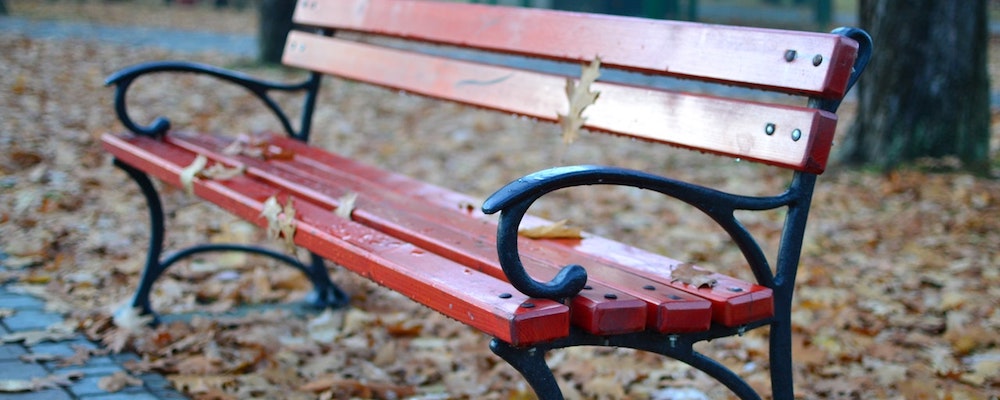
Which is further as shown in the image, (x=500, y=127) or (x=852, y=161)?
(x=500, y=127)

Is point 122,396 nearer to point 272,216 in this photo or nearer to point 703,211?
point 272,216

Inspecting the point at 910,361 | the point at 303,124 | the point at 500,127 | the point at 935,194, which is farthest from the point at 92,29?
the point at 910,361

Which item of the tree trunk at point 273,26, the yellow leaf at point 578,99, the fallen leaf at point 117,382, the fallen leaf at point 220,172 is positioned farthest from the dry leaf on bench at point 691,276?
the tree trunk at point 273,26

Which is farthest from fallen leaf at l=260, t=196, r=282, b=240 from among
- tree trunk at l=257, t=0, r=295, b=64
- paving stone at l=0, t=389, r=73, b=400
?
tree trunk at l=257, t=0, r=295, b=64

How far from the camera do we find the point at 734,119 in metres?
2.08

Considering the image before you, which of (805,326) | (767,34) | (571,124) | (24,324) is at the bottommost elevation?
(24,324)

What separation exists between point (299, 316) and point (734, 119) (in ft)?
5.83

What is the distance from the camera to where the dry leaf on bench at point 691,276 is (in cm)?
188

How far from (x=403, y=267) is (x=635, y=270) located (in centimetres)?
48

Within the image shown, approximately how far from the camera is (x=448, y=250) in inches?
80.0

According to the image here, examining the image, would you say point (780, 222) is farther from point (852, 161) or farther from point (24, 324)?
point (24, 324)

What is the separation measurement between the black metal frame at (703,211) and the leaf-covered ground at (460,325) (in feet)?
2.59

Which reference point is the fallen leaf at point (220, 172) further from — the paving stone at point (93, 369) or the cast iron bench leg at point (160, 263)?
the paving stone at point (93, 369)

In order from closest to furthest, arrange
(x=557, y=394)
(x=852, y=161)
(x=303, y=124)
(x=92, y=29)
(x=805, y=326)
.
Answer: (x=557, y=394) < (x=805, y=326) < (x=303, y=124) < (x=852, y=161) < (x=92, y=29)
